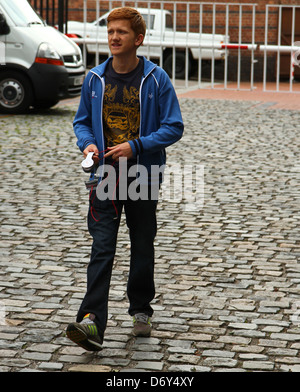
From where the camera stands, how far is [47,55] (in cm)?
1421

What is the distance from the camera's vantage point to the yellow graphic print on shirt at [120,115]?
427 centimetres

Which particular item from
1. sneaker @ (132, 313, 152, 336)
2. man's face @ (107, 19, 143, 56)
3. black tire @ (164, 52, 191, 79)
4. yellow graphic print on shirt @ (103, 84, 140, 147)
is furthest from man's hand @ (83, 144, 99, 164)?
black tire @ (164, 52, 191, 79)

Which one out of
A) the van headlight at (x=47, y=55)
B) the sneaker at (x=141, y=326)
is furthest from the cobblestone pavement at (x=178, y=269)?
the van headlight at (x=47, y=55)

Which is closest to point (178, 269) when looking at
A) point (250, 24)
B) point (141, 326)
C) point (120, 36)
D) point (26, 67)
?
point (141, 326)

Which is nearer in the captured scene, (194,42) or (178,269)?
(178,269)

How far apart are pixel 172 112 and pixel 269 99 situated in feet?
49.0

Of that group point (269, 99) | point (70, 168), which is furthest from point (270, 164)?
point (269, 99)

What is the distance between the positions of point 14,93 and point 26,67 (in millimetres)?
504

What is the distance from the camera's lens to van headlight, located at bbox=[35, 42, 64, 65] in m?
14.1

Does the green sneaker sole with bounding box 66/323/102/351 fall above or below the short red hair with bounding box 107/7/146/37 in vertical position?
below

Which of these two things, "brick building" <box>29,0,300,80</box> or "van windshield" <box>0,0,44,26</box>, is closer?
"van windshield" <box>0,0,44,26</box>

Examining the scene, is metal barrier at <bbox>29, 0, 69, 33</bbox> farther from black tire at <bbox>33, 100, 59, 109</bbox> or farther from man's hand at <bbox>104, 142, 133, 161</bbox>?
man's hand at <bbox>104, 142, 133, 161</bbox>

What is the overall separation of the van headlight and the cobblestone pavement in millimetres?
3375
